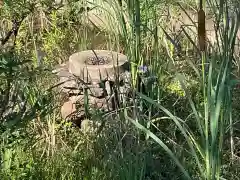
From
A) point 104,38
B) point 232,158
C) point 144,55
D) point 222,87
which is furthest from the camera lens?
point 104,38

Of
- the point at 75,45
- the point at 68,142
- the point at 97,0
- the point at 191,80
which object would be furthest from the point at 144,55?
the point at 97,0

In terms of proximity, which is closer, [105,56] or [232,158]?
[232,158]

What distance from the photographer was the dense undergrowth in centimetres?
211

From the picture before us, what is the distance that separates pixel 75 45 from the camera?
518 cm

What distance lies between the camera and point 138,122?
2639 millimetres

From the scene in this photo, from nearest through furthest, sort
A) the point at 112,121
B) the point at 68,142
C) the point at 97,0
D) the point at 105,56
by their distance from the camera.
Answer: the point at 112,121 → the point at 68,142 → the point at 105,56 → the point at 97,0

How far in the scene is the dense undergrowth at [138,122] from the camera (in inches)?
83.0

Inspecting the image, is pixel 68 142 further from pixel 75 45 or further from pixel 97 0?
pixel 97 0

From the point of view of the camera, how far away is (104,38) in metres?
5.16

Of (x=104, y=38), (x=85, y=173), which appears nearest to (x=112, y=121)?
(x=85, y=173)

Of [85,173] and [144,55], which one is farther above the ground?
[144,55]

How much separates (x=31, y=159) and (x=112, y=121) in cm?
48

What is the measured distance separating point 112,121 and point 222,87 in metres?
1.00

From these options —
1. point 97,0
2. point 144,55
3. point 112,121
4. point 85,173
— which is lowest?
point 85,173
